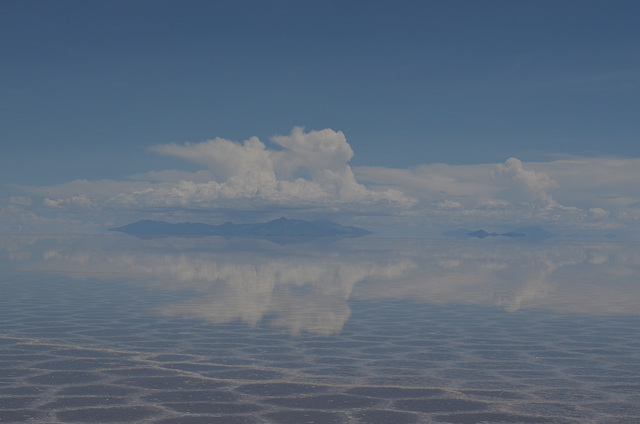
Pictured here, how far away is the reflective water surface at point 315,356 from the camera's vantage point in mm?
12898

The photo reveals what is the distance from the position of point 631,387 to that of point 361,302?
18.1 m

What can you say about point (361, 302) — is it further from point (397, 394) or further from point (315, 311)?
point (397, 394)

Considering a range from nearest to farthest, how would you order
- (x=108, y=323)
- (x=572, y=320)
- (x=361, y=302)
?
(x=108, y=323), (x=572, y=320), (x=361, y=302)

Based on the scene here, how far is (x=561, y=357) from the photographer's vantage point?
1866cm

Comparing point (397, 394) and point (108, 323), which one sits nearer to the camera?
point (397, 394)

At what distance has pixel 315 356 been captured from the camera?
60.0 feet

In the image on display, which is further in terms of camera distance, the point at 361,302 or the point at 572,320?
the point at 361,302

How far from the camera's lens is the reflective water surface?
1290 cm

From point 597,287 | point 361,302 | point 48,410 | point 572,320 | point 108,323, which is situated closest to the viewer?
point 48,410

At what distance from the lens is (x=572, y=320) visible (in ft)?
86.9

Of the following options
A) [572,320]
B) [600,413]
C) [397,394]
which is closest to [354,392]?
[397,394]

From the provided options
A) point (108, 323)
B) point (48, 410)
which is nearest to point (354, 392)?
point (48, 410)

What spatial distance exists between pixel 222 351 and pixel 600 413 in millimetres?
10898

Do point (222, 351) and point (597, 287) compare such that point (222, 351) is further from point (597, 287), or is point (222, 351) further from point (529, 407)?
point (597, 287)
